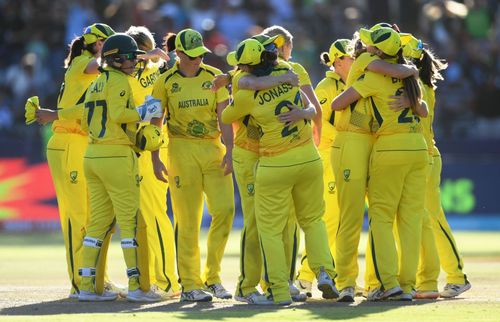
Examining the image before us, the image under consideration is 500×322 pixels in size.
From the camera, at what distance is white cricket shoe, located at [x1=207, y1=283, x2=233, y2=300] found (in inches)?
465

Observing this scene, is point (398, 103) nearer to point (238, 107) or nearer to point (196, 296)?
point (238, 107)

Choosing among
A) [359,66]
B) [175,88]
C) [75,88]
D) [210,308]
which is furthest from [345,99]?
[75,88]

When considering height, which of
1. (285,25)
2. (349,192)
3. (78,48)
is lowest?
(349,192)

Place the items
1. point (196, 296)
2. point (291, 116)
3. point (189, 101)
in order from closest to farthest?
1. point (291, 116)
2. point (196, 296)
3. point (189, 101)

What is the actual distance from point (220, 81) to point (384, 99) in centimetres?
154

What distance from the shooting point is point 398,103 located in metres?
11.4

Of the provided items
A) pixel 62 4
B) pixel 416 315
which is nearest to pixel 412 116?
pixel 416 315

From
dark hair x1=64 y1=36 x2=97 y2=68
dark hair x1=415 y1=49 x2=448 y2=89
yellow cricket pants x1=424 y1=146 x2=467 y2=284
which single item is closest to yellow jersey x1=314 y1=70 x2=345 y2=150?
dark hair x1=415 y1=49 x2=448 y2=89

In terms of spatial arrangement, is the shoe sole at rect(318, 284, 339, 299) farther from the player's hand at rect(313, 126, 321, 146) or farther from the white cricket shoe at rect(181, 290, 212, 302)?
the player's hand at rect(313, 126, 321, 146)

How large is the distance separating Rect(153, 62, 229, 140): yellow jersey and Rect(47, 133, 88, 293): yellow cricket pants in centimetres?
102

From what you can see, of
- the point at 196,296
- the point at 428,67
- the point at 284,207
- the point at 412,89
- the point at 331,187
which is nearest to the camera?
the point at 284,207

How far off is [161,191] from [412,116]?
103 inches

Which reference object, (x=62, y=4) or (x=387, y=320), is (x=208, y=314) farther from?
(x=62, y=4)

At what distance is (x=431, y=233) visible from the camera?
39.2 ft
